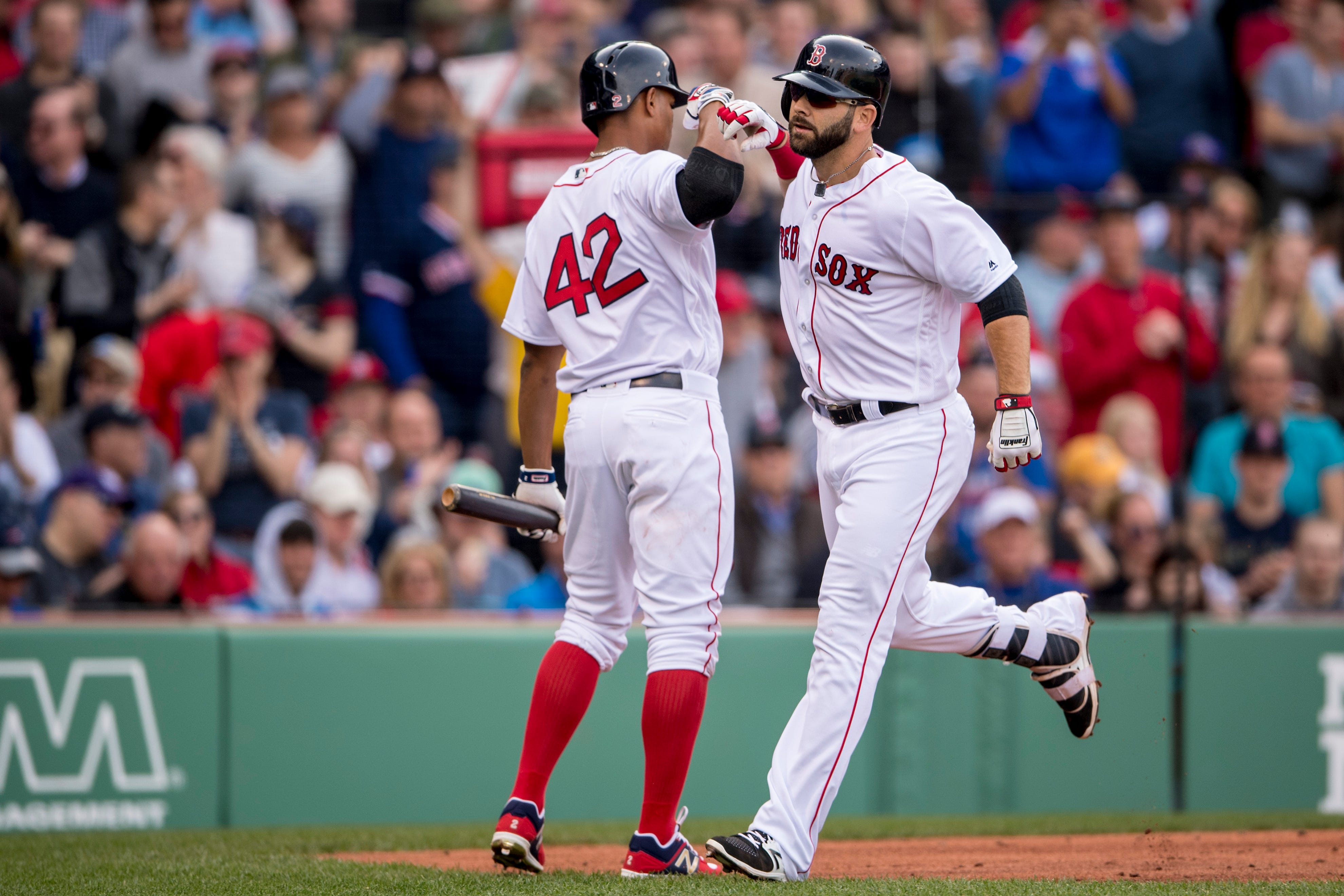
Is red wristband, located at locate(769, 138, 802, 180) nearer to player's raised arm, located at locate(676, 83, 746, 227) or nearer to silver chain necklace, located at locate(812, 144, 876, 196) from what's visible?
silver chain necklace, located at locate(812, 144, 876, 196)

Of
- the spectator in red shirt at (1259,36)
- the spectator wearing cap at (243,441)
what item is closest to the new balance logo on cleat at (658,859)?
the spectator wearing cap at (243,441)

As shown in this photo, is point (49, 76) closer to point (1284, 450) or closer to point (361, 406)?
point (361, 406)

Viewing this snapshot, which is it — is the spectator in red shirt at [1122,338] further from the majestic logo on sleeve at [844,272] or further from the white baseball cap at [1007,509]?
the majestic logo on sleeve at [844,272]

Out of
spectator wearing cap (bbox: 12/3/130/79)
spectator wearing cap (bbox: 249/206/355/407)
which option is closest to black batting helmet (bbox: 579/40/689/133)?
spectator wearing cap (bbox: 249/206/355/407)

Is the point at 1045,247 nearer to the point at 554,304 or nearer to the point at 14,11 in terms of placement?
the point at 554,304

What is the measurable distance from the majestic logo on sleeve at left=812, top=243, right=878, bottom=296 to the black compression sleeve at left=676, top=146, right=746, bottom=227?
362 mm

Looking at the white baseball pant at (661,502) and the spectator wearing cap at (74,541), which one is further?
the spectator wearing cap at (74,541)

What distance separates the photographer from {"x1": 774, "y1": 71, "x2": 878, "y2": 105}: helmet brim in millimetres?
4426

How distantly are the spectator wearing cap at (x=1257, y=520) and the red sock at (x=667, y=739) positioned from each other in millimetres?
4688

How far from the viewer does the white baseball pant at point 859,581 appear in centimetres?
427

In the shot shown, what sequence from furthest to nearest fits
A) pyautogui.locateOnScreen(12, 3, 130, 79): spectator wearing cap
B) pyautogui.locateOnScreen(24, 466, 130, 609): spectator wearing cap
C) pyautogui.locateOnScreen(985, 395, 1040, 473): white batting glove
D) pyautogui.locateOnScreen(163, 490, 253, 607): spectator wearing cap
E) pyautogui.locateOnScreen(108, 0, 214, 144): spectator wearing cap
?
pyautogui.locateOnScreen(12, 3, 130, 79): spectator wearing cap, pyautogui.locateOnScreen(108, 0, 214, 144): spectator wearing cap, pyautogui.locateOnScreen(163, 490, 253, 607): spectator wearing cap, pyautogui.locateOnScreen(24, 466, 130, 609): spectator wearing cap, pyautogui.locateOnScreen(985, 395, 1040, 473): white batting glove

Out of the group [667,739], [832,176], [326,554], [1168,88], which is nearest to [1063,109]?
[1168,88]

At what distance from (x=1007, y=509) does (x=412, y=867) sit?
12.6 feet

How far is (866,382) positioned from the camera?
14.7ft
